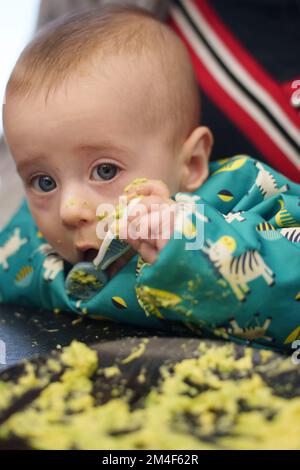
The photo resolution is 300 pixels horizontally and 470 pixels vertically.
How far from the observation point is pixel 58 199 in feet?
2.85

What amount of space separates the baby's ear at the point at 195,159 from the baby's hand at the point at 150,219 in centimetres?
14

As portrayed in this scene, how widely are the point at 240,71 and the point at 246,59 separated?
0.02m

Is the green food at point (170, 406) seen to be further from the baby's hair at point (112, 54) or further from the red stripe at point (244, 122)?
the red stripe at point (244, 122)

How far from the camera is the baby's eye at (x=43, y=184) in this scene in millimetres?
877

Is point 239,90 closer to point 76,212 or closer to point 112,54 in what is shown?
point 112,54

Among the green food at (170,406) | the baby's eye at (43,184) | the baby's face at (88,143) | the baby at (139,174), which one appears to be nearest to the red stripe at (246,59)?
the baby at (139,174)

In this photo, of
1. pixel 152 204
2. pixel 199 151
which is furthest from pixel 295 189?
pixel 152 204

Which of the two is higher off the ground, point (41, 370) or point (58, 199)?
point (58, 199)

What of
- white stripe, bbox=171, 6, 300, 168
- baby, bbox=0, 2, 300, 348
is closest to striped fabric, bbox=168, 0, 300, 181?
white stripe, bbox=171, 6, 300, 168

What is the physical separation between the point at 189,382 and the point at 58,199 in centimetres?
35

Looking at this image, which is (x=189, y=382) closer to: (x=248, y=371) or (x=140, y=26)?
(x=248, y=371)

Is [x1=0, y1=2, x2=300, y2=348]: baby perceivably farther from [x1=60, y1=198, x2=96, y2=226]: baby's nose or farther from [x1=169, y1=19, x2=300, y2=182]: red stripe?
[x1=169, y1=19, x2=300, y2=182]: red stripe

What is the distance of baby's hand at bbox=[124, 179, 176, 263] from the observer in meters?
0.71

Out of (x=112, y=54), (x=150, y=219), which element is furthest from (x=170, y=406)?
(x=112, y=54)
